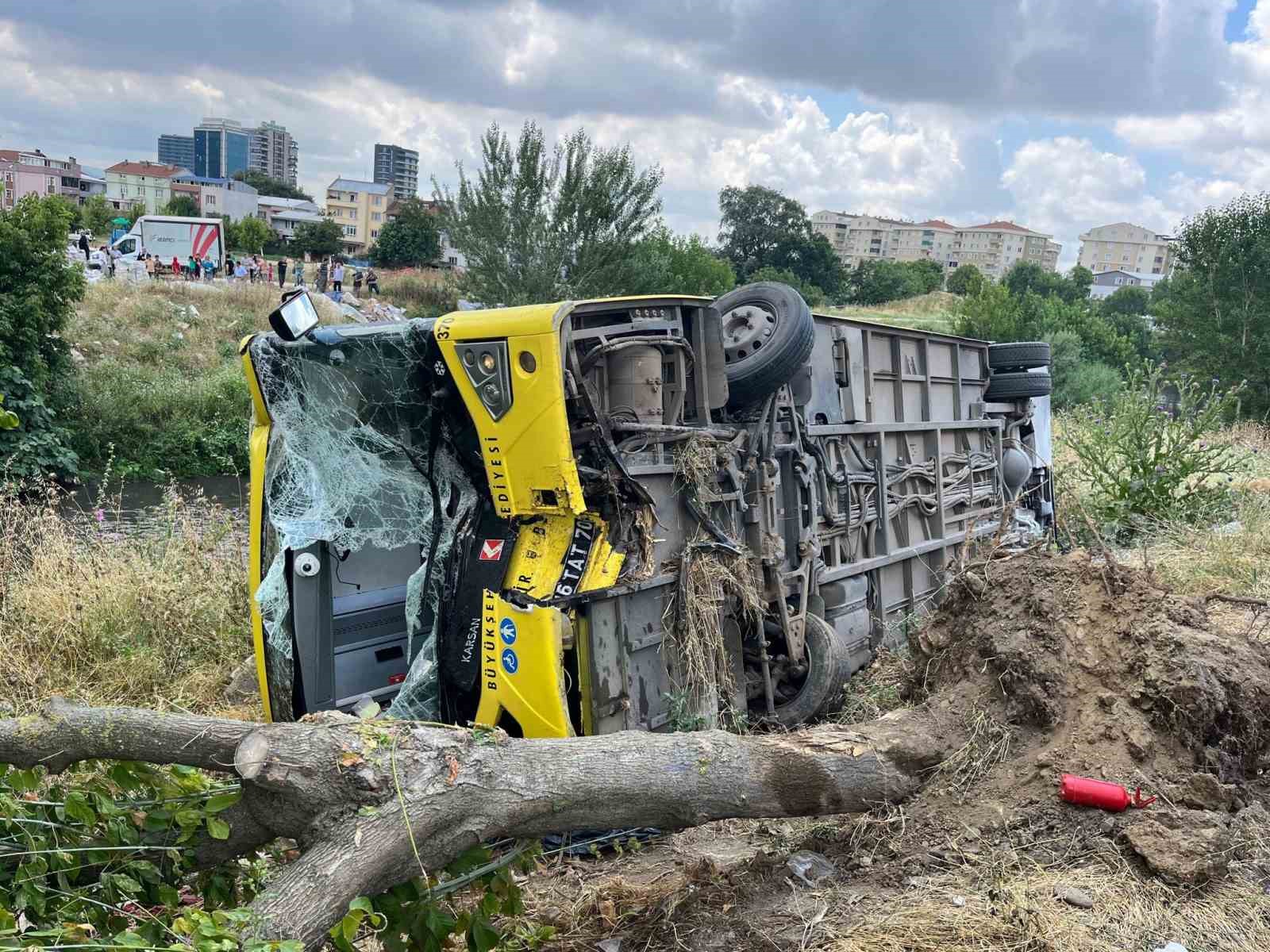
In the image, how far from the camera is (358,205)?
11431cm

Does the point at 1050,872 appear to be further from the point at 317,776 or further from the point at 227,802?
the point at 227,802

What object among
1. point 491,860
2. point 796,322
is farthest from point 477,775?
point 796,322

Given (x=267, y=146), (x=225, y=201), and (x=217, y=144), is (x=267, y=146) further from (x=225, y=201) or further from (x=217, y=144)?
(x=225, y=201)

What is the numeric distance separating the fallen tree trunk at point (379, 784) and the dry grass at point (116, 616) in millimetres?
3273

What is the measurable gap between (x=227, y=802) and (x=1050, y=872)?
9.22ft

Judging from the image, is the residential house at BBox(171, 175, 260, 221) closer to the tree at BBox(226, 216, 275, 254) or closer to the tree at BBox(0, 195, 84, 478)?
the tree at BBox(226, 216, 275, 254)

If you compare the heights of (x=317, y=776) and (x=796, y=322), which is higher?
(x=796, y=322)

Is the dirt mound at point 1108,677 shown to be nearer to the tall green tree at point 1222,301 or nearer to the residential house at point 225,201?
the tall green tree at point 1222,301

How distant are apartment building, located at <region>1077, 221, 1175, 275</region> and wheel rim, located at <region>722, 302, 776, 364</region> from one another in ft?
518

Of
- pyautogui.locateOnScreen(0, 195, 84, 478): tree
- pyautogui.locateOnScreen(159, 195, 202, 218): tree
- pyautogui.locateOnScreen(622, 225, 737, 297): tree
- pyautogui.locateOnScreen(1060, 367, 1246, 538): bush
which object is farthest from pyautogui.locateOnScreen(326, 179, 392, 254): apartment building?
pyautogui.locateOnScreen(1060, 367, 1246, 538): bush

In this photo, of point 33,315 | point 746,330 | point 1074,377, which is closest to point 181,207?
point 33,315

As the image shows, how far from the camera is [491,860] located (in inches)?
129

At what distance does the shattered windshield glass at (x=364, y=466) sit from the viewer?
4.69m

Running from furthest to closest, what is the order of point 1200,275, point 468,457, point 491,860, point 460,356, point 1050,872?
point 1200,275, point 468,457, point 460,356, point 1050,872, point 491,860
